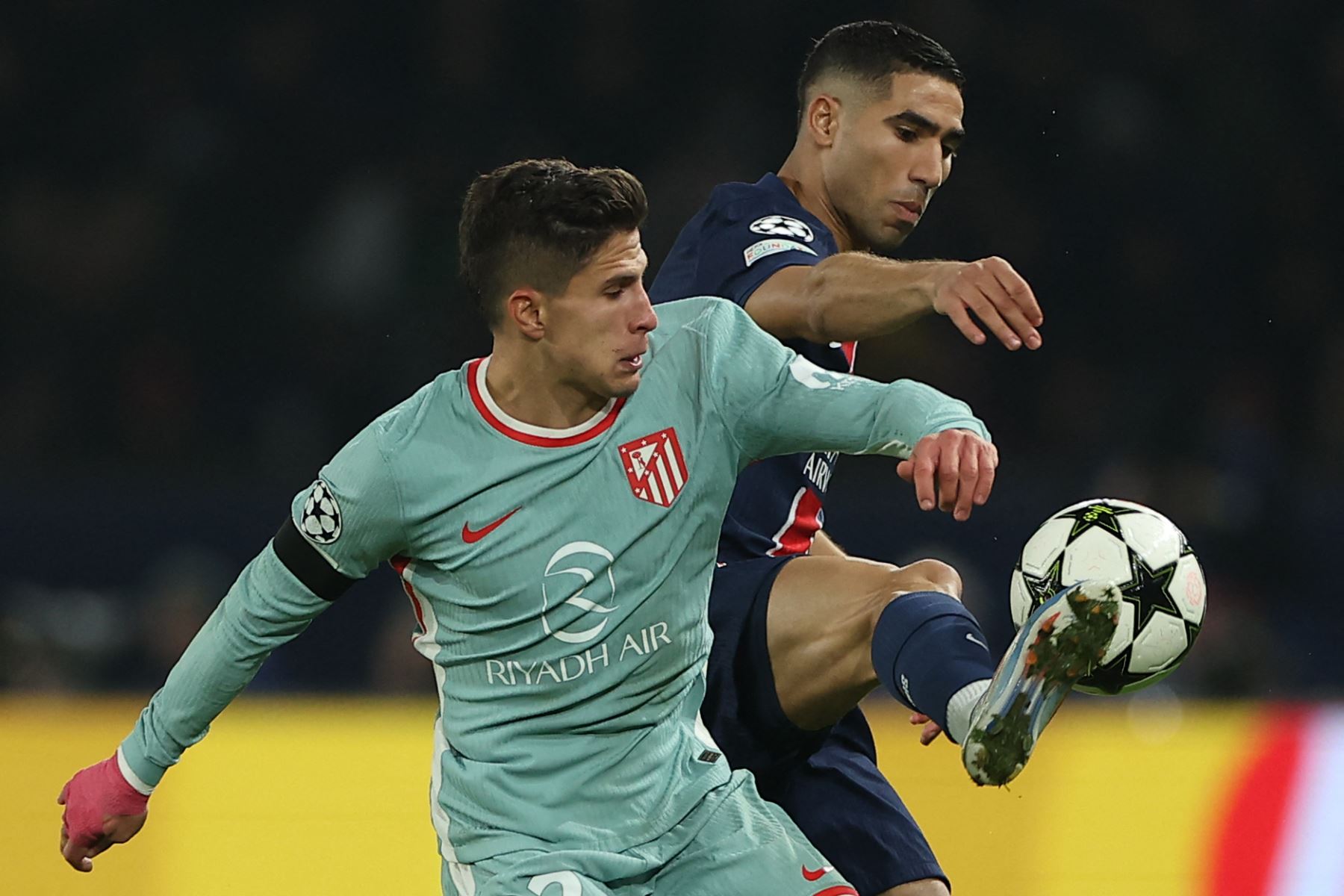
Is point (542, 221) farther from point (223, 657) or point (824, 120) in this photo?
point (824, 120)

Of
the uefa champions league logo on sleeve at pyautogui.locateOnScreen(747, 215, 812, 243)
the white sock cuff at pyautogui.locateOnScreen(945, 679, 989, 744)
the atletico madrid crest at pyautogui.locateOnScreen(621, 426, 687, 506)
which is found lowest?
the white sock cuff at pyautogui.locateOnScreen(945, 679, 989, 744)

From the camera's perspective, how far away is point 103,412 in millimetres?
8508

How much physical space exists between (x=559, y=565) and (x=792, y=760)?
91 cm

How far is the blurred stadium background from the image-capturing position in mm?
7742

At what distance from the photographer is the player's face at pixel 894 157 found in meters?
4.01

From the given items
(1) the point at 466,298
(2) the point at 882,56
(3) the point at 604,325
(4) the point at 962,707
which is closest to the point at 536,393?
(3) the point at 604,325

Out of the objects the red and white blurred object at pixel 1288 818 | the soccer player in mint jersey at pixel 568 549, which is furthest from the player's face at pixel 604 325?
the red and white blurred object at pixel 1288 818

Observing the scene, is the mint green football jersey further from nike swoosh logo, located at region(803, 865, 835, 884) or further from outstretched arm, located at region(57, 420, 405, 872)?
nike swoosh logo, located at region(803, 865, 835, 884)

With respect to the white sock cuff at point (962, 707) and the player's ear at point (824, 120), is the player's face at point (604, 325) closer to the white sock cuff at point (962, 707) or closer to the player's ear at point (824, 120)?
the white sock cuff at point (962, 707)

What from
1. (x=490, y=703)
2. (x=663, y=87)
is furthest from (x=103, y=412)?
(x=490, y=703)

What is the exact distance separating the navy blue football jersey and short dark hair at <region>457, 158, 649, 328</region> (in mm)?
593

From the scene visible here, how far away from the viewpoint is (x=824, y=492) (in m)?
3.84

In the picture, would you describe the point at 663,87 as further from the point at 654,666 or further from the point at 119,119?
the point at 654,666

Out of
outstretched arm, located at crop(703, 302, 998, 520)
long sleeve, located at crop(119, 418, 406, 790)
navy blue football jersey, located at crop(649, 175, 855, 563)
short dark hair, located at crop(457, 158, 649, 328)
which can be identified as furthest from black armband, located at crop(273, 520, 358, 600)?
navy blue football jersey, located at crop(649, 175, 855, 563)
